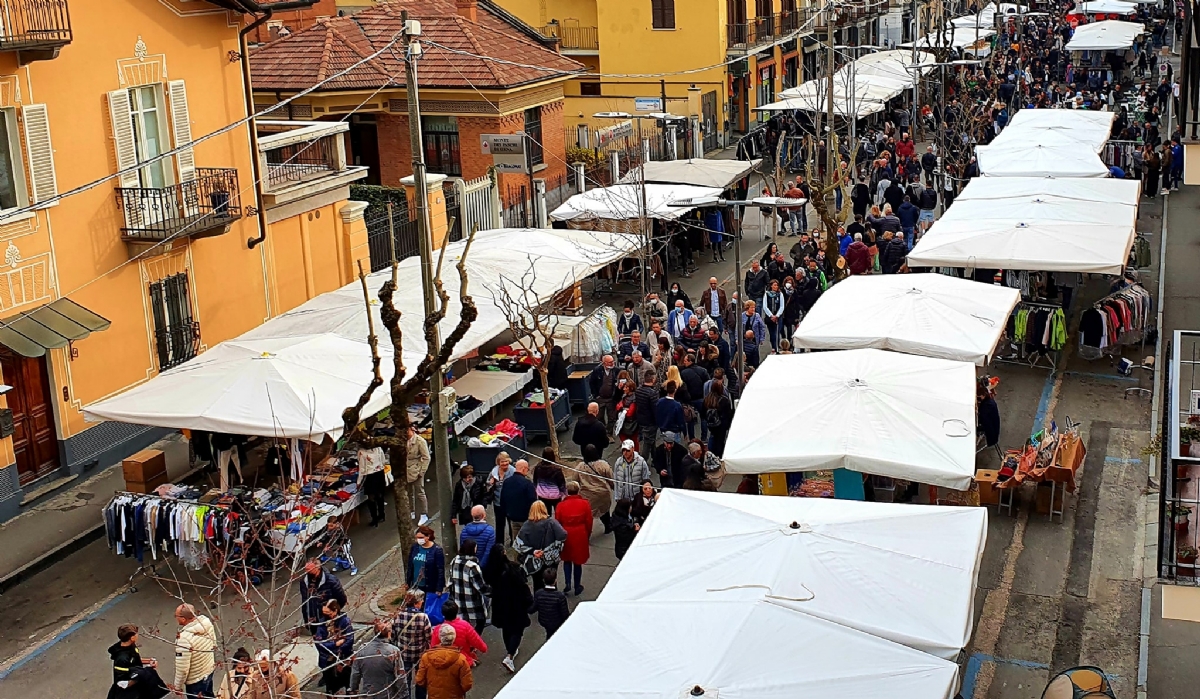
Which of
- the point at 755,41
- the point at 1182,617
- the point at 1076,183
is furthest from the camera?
the point at 755,41

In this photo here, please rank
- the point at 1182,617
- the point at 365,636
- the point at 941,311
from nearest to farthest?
the point at 1182,617 < the point at 365,636 < the point at 941,311

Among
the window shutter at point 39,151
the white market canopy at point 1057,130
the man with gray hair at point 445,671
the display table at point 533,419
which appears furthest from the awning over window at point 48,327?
the white market canopy at point 1057,130

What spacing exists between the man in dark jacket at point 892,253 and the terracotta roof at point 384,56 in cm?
1176

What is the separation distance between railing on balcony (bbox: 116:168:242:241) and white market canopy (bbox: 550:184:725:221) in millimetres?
7496

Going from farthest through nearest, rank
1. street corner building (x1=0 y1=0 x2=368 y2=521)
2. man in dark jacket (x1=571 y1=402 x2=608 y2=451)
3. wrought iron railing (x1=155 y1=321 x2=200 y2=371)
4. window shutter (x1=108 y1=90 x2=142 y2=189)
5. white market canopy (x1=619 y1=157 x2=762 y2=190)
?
white market canopy (x1=619 y1=157 x2=762 y2=190) → wrought iron railing (x1=155 y1=321 x2=200 y2=371) → window shutter (x1=108 y1=90 x2=142 y2=189) → street corner building (x1=0 y1=0 x2=368 y2=521) → man in dark jacket (x1=571 y1=402 x2=608 y2=451)

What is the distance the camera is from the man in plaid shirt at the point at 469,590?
13039 millimetres

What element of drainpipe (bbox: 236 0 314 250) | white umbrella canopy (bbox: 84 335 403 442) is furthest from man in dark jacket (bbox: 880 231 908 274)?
white umbrella canopy (bbox: 84 335 403 442)

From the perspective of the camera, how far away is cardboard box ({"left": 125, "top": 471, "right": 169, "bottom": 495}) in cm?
1691

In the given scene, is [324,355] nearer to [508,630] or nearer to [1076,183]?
[508,630]

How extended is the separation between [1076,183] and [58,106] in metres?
17.3

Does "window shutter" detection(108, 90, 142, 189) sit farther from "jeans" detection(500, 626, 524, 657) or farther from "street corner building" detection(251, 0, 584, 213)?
"street corner building" detection(251, 0, 584, 213)

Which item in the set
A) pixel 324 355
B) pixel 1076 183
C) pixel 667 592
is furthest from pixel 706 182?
pixel 667 592

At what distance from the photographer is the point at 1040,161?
28.5 m

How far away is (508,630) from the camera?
13.3 meters
